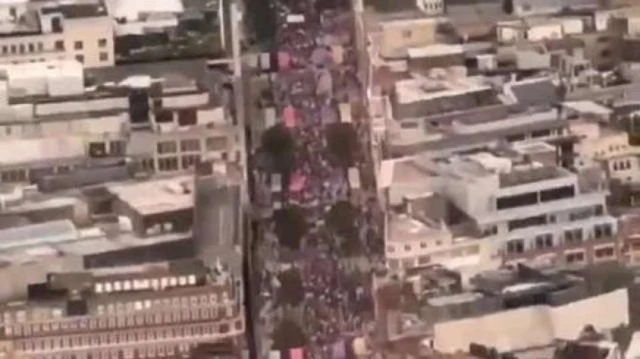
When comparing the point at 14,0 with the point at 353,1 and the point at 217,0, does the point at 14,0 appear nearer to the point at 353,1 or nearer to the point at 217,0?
the point at 217,0

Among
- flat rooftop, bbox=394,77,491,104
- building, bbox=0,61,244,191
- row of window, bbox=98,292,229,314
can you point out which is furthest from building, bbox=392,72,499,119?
row of window, bbox=98,292,229,314

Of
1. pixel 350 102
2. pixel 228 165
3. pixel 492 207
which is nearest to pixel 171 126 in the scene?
pixel 228 165

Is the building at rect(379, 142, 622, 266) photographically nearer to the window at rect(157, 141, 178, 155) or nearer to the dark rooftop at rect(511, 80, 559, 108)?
the dark rooftop at rect(511, 80, 559, 108)

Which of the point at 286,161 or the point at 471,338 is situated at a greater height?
the point at 286,161

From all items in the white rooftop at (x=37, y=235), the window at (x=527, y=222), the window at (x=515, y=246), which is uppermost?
the white rooftop at (x=37, y=235)

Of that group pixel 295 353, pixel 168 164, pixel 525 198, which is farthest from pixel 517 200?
pixel 168 164

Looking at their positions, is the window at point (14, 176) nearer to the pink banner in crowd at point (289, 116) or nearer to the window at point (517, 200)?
the pink banner in crowd at point (289, 116)

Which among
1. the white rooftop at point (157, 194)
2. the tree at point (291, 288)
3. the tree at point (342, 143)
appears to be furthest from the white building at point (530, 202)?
the white rooftop at point (157, 194)

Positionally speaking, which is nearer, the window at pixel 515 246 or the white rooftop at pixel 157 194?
the white rooftop at pixel 157 194
